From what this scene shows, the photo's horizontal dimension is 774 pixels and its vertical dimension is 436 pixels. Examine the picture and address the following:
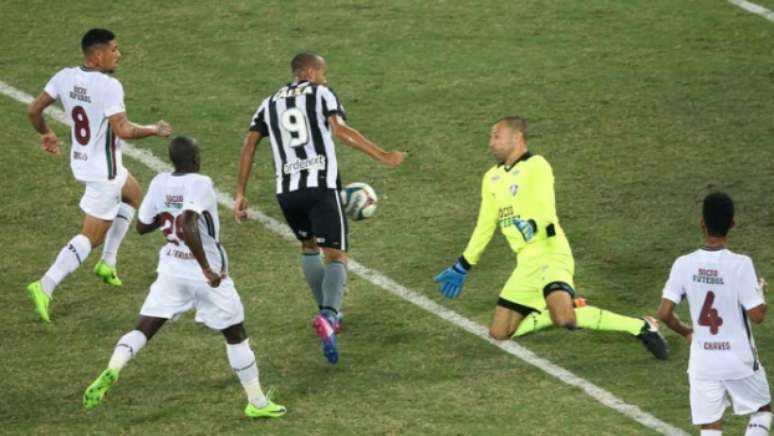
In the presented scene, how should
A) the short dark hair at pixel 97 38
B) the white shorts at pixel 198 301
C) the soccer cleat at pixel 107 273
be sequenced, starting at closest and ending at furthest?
1. the white shorts at pixel 198 301
2. the short dark hair at pixel 97 38
3. the soccer cleat at pixel 107 273

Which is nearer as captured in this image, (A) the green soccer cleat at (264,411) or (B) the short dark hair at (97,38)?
(A) the green soccer cleat at (264,411)

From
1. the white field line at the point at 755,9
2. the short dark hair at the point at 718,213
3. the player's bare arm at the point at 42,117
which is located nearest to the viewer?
the short dark hair at the point at 718,213

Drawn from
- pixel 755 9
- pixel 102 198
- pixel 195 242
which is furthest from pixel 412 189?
pixel 755 9

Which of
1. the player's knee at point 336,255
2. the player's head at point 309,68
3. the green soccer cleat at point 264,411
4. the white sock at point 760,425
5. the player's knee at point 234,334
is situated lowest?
the green soccer cleat at point 264,411

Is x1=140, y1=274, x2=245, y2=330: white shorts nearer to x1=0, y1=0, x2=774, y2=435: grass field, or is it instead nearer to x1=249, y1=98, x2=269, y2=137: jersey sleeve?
x1=0, y1=0, x2=774, y2=435: grass field

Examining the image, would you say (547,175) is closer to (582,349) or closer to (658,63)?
(582,349)

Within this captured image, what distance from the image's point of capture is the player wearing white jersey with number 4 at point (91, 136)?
14.1 metres

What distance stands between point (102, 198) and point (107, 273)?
2.40 ft

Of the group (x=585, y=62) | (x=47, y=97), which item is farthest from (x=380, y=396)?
(x=585, y=62)

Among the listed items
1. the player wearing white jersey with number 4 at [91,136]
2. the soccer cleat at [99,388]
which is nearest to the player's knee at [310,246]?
the player wearing white jersey with number 4 at [91,136]

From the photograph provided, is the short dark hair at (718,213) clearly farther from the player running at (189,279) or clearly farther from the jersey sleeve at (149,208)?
the jersey sleeve at (149,208)

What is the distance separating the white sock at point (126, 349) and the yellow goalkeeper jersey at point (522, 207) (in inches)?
102

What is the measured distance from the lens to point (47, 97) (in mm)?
14289

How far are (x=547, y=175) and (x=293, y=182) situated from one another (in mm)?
1972
